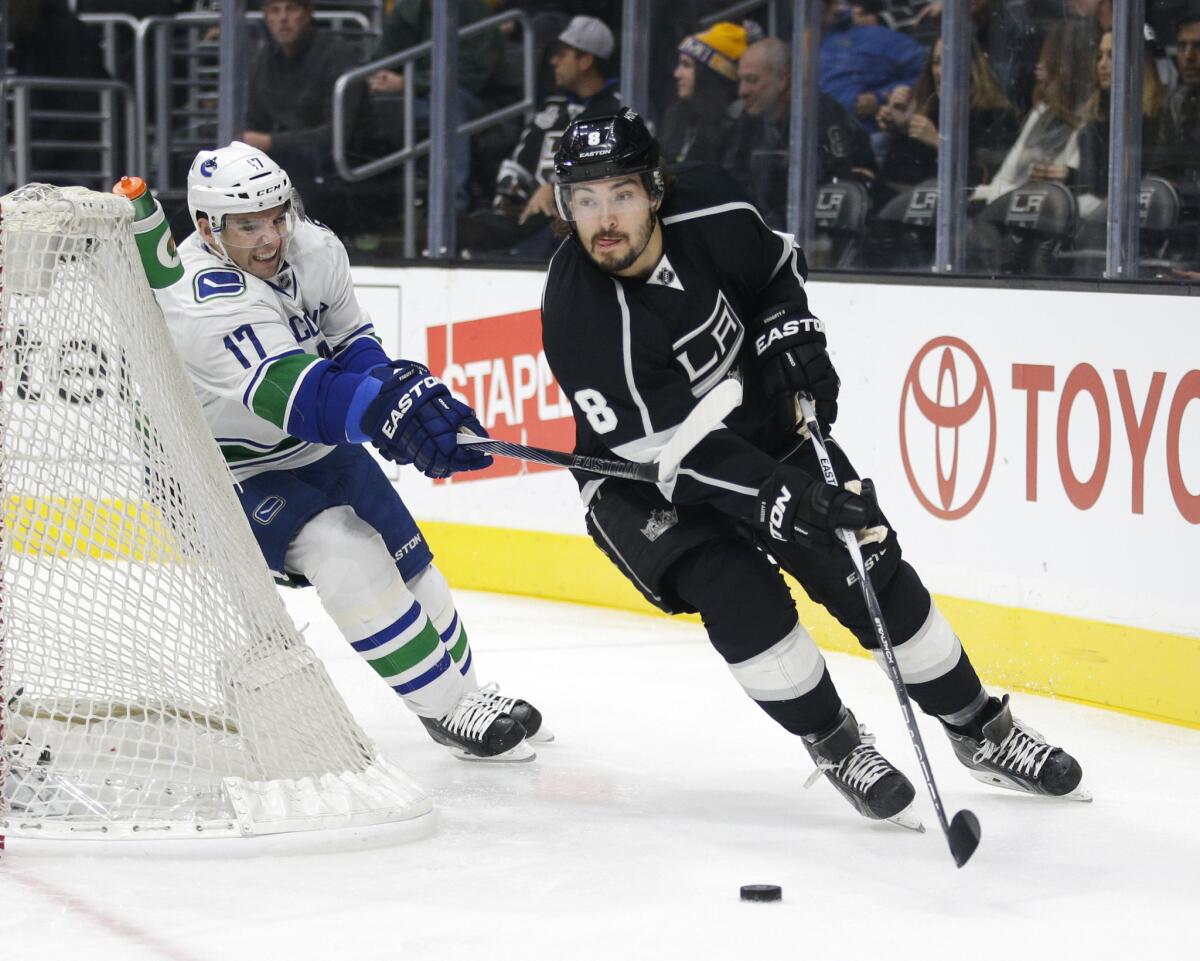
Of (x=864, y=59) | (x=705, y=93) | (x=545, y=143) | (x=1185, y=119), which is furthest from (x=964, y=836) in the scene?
(x=545, y=143)

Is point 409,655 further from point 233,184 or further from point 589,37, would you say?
point 589,37

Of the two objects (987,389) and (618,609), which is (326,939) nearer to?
(987,389)

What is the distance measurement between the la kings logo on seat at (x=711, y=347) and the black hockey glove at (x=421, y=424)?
0.33 metres

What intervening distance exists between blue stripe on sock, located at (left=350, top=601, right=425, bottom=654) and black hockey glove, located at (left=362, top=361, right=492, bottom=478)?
35cm

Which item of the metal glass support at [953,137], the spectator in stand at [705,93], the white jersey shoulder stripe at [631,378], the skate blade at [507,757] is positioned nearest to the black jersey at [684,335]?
the white jersey shoulder stripe at [631,378]

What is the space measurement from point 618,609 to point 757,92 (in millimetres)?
1336

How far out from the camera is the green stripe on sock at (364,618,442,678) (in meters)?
3.16

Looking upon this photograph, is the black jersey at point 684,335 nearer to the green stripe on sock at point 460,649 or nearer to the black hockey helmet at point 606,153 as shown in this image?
the black hockey helmet at point 606,153

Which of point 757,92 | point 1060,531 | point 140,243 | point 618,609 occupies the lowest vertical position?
point 618,609

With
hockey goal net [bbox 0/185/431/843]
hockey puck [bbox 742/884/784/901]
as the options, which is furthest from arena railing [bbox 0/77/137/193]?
hockey puck [bbox 742/884/784/901]

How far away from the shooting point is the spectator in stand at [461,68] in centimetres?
532

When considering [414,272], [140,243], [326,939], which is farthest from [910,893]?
[414,272]

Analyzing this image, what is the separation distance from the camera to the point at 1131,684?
12.0ft

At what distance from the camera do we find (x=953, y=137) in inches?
166
